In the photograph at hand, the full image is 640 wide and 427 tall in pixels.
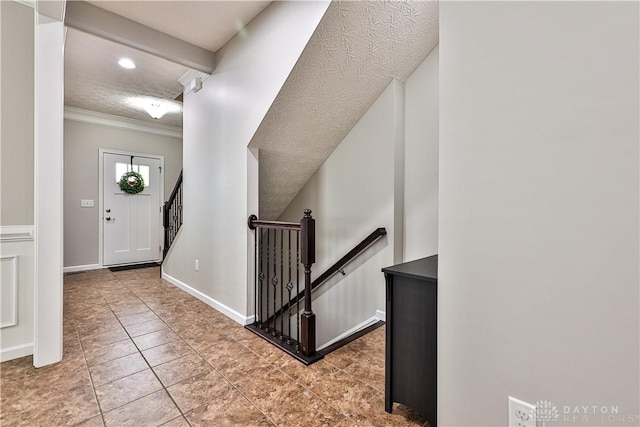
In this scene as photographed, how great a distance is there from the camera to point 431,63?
2.54 metres

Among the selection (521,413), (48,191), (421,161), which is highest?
(421,161)

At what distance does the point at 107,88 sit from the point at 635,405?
513 cm

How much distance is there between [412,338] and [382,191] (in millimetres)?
1589

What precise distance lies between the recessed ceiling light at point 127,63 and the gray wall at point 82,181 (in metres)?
2.27

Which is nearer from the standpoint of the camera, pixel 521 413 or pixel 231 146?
pixel 521 413

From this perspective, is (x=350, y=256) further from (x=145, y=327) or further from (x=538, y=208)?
(x=538, y=208)

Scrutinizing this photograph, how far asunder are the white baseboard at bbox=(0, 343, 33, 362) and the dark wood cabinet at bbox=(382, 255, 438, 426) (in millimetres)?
2475

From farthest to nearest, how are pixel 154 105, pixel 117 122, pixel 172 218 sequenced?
pixel 117 122
pixel 172 218
pixel 154 105

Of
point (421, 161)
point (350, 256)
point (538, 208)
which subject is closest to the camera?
point (538, 208)

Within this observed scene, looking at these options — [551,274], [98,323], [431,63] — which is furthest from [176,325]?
[431,63]

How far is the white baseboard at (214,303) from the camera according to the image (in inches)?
103

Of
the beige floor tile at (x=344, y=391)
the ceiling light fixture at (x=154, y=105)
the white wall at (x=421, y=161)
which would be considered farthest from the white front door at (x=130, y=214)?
the beige floor tile at (x=344, y=391)

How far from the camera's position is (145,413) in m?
1.49

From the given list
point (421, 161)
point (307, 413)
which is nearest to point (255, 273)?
point (307, 413)
